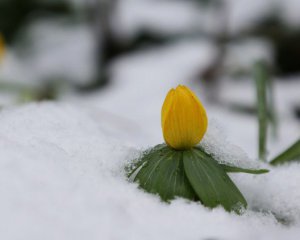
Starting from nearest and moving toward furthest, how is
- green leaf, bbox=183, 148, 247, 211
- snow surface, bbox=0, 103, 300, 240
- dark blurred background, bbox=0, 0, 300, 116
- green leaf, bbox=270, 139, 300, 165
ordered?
snow surface, bbox=0, 103, 300, 240 < green leaf, bbox=183, 148, 247, 211 < green leaf, bbox=270, 139, 300, 165 < dark blurred background, bbox=0, 0, 300, 116

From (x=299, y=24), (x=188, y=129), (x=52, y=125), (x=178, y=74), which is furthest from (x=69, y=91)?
(x=188, y=129)

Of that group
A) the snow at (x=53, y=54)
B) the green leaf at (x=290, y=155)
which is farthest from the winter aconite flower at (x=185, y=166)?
the snow at (x=53, y=54)

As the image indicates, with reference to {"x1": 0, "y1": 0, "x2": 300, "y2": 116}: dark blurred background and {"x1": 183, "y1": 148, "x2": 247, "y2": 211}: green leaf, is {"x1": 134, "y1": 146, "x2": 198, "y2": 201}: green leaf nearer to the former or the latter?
{"x1": 183, "y1": 148, "x2": 247, "y2": 211}: green leaf

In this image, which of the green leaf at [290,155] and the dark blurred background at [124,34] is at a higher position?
the green leaf at [290,155]

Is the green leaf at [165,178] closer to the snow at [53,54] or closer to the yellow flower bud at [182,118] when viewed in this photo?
the yellow flower bud at [182,118]

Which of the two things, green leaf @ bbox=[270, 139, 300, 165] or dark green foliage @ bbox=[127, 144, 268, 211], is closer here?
dark green foliage @ bbox=[127, 144, 268, 211]

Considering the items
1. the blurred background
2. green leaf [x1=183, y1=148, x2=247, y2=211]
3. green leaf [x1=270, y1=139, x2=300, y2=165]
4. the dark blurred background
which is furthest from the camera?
the dark blurred background

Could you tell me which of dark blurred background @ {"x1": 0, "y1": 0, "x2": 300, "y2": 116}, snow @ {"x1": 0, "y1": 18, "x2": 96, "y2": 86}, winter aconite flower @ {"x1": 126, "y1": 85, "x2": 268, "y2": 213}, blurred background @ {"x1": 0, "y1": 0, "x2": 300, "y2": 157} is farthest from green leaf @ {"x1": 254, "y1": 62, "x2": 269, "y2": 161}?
snow @ {"x1": 0, "y1": 18, "x2": 96, "y2": 86}
